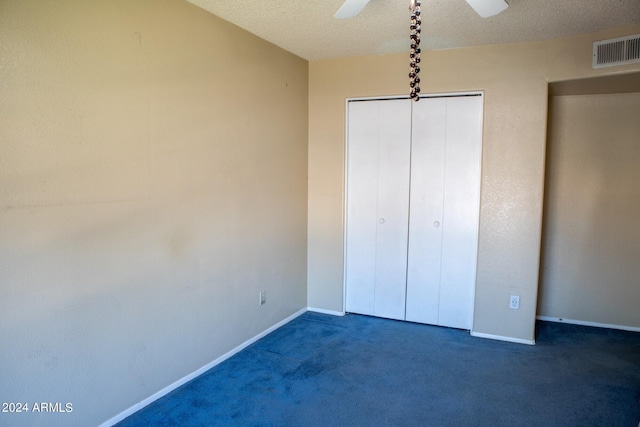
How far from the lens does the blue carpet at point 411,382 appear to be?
7.34 ft

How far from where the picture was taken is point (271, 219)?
132 inches

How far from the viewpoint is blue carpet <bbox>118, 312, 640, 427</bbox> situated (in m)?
2.24

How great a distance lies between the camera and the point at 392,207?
3.64 meters

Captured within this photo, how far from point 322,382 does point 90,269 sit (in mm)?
1562

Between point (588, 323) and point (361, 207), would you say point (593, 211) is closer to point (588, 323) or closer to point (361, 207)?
point (588, 323)

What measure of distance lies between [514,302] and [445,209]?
3.09ft

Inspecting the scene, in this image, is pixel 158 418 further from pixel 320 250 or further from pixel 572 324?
pixel 572 324

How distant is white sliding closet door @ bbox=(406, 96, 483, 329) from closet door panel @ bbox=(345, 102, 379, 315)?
361mm

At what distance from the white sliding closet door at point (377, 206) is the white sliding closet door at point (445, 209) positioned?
10cm

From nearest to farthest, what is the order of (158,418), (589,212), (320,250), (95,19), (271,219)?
1. (95,19)
2. (158,418)
3. (271,219)
4. (589,212)
5. (320,250)

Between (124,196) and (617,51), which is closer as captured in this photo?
(124,196)

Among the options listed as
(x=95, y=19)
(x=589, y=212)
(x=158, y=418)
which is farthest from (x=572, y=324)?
(x=95, y=19)

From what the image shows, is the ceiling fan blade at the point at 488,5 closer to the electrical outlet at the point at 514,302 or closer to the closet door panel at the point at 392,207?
the closet door panel at the point at 392,207

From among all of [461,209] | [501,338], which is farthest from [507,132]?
[501,338]
